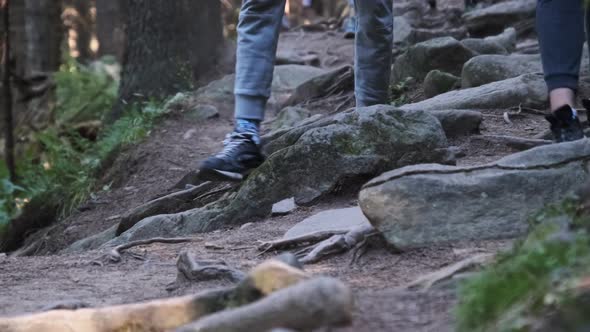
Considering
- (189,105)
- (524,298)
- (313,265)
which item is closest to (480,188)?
(313,265)

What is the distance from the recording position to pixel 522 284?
235 centimetres

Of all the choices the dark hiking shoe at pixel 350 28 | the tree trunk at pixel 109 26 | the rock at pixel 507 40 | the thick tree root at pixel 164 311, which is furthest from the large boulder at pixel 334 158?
the tree trunk at pixel 109 26

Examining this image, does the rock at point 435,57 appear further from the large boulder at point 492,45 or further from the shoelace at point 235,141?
the shoelace at point 235,141

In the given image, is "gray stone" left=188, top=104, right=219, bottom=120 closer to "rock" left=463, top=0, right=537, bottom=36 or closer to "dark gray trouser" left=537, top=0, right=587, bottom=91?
"rock" left=463, top=0, right=537, bottom=36

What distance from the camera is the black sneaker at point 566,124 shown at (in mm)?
4062

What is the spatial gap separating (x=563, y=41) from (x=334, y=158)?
4.33 feet

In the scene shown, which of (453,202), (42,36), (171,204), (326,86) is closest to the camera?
(453,202)

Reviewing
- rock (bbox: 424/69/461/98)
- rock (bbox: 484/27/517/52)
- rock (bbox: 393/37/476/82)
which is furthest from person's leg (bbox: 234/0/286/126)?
rock (bbox: 484/27/517/52)

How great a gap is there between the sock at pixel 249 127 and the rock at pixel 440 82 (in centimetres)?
243

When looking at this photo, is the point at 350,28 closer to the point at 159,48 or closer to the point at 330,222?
the point at 159,48

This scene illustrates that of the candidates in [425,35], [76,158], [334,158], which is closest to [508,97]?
[334,158]

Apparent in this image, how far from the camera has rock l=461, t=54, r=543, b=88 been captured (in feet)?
22.0

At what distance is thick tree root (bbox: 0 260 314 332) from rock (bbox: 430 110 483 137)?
282 cm

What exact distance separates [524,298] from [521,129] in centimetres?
348
